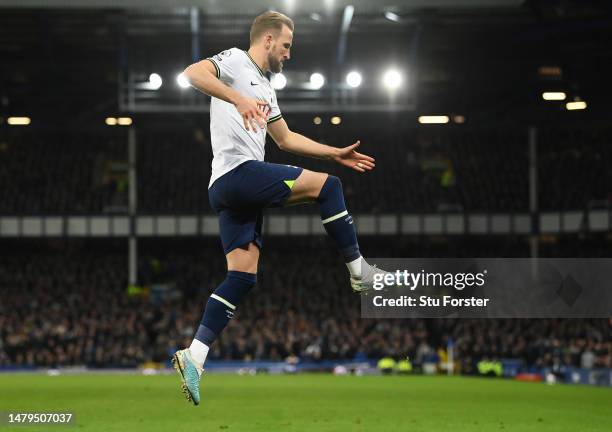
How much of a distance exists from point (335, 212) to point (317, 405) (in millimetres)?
12612

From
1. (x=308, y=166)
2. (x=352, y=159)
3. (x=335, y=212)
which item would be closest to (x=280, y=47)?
(x=352, y=159)

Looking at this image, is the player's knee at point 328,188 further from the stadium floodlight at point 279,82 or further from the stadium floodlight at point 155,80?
the stadium floodlight at point 155,80

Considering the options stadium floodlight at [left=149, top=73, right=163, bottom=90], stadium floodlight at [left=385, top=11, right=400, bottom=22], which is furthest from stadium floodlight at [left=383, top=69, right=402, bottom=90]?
stadium floodlight at [left=149, top=73, right=163, bottom=90]

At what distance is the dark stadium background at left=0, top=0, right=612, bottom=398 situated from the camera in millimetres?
34062

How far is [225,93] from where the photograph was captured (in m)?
7.24

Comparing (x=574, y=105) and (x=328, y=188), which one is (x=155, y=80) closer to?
(x=574, y=105)

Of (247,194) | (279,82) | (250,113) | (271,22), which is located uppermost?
(279,82)

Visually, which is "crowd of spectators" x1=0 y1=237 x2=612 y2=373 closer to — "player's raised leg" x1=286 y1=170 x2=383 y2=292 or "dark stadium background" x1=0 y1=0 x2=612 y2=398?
"dark stadium background" x1=0 y1=0 x2=612 y2=398

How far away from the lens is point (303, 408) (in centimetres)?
1902

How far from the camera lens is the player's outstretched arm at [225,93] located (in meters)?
7.07

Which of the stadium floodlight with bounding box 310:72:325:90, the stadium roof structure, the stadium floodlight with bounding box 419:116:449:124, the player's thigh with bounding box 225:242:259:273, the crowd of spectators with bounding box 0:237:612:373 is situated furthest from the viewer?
the stadium floodlight with bounding box 419:116:449:124

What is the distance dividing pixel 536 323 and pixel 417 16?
48.3 feet

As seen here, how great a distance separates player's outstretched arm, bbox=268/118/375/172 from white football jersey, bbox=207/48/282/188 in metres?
0.18

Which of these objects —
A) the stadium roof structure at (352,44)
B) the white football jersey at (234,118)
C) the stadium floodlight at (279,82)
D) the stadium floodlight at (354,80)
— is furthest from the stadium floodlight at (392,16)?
the white football jersey at (234,118)
